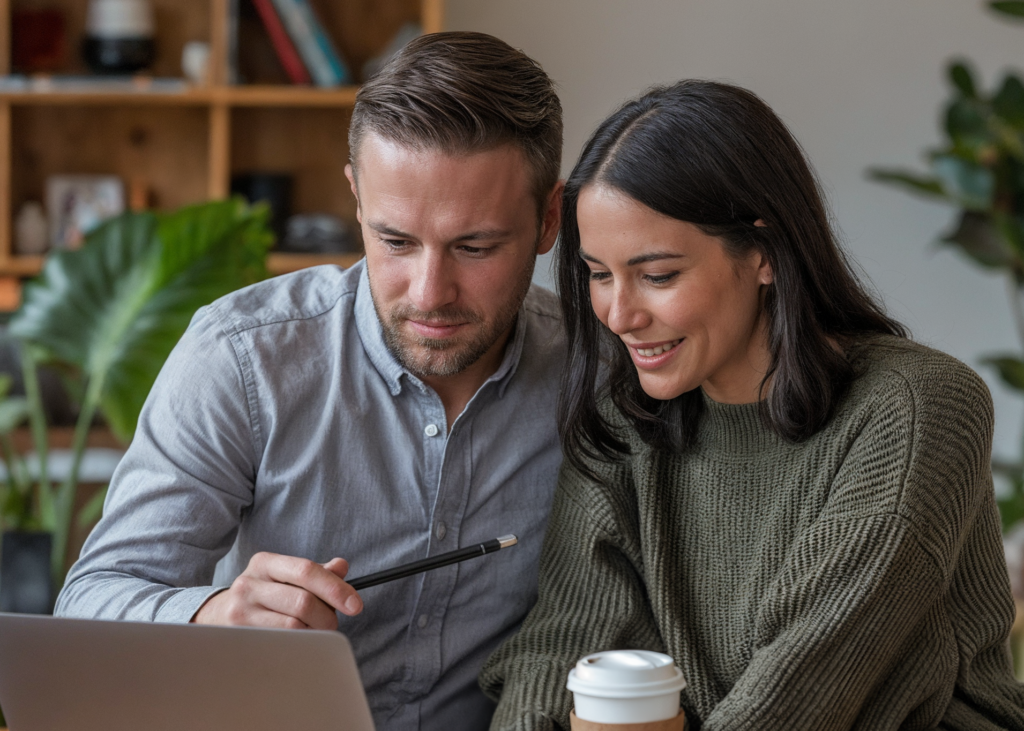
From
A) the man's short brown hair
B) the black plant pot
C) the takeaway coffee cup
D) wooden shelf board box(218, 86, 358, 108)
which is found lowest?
the black plant pot

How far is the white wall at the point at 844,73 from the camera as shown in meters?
2.95

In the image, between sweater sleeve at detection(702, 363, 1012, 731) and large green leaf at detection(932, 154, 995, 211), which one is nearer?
sweater sleeve at detection(702, 363, 1012, 731)

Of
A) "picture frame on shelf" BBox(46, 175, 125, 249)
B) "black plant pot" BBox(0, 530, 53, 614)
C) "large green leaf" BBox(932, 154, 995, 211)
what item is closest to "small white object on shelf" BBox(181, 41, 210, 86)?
"picture frame on shelf" BBox(46, 175, 125, 249)

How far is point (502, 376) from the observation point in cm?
141

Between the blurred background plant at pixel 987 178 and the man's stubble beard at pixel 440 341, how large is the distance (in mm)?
1804

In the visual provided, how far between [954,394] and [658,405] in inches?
13.2

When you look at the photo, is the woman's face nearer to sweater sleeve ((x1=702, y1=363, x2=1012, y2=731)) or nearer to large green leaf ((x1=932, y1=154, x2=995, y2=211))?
sweater sleeve ((x1=702, y1=363, x2=1012, y2=731))

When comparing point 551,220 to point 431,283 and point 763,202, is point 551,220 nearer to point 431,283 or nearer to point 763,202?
point 431,283

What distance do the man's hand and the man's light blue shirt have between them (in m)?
0.22

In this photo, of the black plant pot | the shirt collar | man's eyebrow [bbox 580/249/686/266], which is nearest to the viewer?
man's eyebrow [bbox 580/249/686/266]

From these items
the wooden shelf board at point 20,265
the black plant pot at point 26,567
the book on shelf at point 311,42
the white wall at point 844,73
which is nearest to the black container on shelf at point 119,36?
the book on shelf at point 311,42

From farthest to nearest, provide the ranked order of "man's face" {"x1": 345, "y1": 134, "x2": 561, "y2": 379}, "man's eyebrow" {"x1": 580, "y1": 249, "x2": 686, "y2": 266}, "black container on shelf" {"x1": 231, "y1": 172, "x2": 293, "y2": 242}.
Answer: "black container on shelf" {"x1": 231, "y1": 172, "x2": 293, "y2": 242}, "man's face" {"x1": 345, "y1": 134, "x2": 561, "y2": 379}, "man's eyebrow" {"x1": 580, "y1": 249, "x2": 686, "y2": 266}

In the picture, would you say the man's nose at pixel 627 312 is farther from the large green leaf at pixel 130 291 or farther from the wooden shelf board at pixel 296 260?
the wooden shelf board at pixel 296 260

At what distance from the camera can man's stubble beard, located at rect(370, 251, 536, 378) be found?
1308 mm
